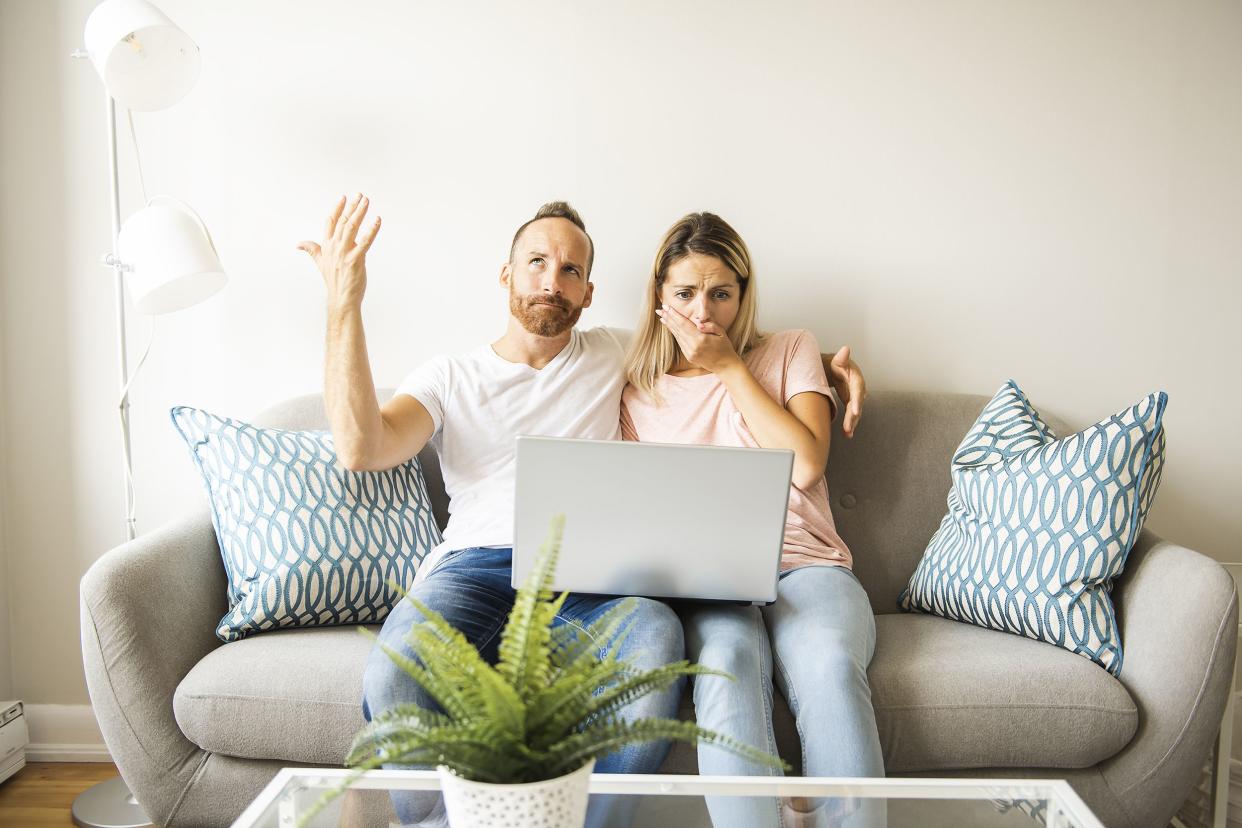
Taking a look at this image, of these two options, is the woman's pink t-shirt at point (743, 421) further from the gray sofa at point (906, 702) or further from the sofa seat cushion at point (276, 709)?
the sofa seat cushion at point (276, 709)

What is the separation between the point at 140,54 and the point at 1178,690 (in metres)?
2.17

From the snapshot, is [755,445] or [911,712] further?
[755,445]

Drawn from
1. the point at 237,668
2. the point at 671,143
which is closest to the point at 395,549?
the point at 237,668

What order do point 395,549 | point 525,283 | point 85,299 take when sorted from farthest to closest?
1. point 85,299
2. point 525,283
3. point 395,549

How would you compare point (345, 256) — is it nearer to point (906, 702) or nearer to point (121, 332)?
point (121, 332)

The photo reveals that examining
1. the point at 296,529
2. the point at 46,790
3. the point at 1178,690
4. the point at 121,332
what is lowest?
the point at 46,790

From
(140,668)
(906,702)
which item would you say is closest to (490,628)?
(140,668)

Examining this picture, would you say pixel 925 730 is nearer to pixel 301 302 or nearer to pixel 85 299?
pixel 301 302

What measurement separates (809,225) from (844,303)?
0.21 metres

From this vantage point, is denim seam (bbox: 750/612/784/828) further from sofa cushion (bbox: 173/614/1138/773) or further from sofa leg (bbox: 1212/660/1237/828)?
sofa leg (bbox: 1212/660/1237/828)

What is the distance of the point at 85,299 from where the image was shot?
217cm

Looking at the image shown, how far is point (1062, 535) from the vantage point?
1.64 m

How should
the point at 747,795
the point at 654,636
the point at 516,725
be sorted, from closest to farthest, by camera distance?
the point at 516,725 < the point at 747,795 < the point at 654,636

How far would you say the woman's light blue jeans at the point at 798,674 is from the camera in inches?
51.6
